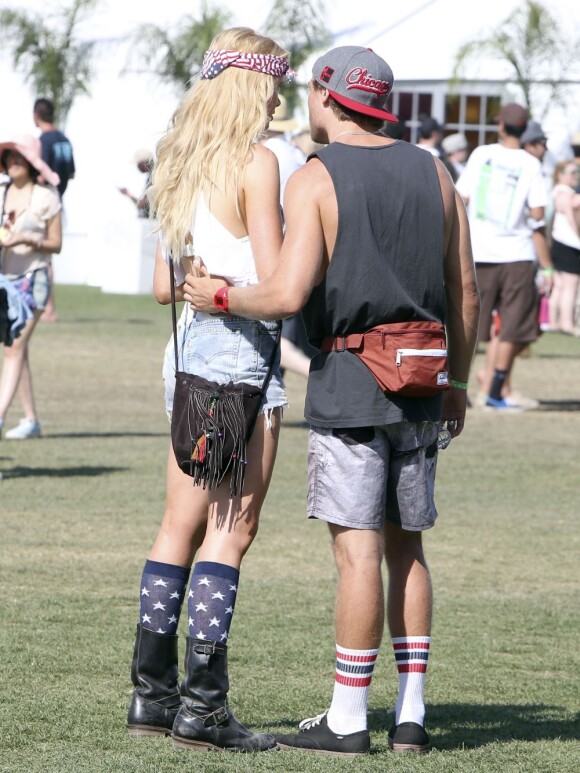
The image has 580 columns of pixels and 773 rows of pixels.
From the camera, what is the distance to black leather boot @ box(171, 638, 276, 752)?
429cm

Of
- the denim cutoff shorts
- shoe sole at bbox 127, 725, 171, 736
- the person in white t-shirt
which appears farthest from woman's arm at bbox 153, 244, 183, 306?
the person in white t-shirt

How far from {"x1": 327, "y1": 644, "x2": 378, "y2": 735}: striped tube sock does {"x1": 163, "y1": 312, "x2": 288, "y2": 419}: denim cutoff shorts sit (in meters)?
0.71

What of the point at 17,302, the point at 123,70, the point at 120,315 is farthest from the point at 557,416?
the point at 123,70

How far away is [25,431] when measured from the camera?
10.7 metres

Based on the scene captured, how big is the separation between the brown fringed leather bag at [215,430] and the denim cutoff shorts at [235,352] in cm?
3

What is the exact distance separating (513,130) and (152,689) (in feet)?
29.7

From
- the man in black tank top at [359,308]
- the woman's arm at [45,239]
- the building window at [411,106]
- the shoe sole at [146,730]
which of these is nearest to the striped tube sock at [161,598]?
the shoe sole at [146,730]

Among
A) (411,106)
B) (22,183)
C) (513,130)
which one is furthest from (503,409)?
(411,106)

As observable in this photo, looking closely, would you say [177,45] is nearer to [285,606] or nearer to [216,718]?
[285,606]

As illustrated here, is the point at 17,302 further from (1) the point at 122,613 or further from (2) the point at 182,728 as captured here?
(2) the point at 182,728

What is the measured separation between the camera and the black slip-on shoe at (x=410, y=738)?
14.2ft

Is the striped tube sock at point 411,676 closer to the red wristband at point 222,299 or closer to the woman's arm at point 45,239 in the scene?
the red wristband at point 222,299

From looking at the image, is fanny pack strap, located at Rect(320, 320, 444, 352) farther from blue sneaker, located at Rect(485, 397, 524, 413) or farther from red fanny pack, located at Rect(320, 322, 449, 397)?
blue sneaker, located at Rect(485, 397, 524, 413)

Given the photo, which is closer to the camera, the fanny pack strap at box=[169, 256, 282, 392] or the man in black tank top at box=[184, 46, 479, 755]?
the man in black tank top at box=[184, 46, 479, 755]
